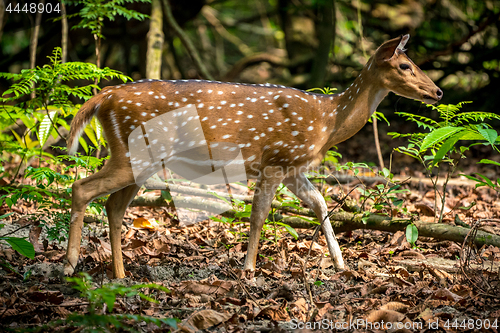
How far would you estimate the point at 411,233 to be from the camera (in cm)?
422

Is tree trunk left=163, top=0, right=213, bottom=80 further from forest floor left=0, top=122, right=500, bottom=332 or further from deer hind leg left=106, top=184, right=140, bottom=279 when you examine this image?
deer hind leg left=106, top=184, right=140, bottom=279

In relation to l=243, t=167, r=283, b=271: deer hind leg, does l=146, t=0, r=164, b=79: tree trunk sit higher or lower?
higher

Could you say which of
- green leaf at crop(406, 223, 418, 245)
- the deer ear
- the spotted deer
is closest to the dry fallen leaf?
the spotted deer

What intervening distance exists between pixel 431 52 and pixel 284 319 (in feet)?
28.6

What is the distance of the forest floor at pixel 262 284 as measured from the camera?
2643mm

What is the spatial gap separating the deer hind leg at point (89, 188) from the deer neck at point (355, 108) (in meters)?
2.06

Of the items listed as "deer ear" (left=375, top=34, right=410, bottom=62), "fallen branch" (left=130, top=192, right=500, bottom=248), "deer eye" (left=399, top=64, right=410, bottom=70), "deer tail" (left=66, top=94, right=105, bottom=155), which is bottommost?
"fallen branch" (left=130, top=192, right=500, bottom=248)

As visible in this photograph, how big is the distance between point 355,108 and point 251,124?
1087 mm

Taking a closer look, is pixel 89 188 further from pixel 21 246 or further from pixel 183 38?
pixel 183 38

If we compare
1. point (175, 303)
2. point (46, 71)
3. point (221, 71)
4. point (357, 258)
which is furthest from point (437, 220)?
point (221, 71)

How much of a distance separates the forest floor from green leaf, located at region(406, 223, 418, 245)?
0.44 feet

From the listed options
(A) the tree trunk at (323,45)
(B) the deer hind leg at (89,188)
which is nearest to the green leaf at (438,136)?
(B) the deer hind leg at (89,188)

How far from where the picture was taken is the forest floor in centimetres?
264

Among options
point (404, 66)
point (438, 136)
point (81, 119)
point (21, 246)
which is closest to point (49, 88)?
point (81, 119)
